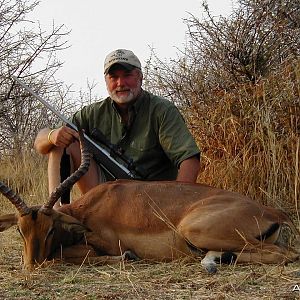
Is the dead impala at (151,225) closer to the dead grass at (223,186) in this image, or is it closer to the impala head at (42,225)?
the impala head at (42,225)

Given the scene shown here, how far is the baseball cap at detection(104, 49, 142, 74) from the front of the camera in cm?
589

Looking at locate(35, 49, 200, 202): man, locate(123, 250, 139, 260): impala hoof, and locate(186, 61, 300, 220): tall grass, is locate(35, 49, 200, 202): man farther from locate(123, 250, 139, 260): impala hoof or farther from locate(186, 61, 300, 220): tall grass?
locate(186, 61, 300, 220): tall grass

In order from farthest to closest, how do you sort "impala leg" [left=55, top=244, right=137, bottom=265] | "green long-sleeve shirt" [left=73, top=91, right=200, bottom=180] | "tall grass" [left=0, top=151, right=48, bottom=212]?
"tall grass" [left=0, top=151, right=48, bottom=212] < "green long-sleeve shirt" [left=73, top=91, right=200, bottom=180] < "impala leg" [left=55, top=244, right=137, bottom=265]

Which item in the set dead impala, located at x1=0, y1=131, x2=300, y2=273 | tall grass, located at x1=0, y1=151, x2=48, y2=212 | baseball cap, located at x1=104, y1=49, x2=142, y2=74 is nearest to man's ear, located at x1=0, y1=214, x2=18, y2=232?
dead impala, located at x1=0, y1=131, x2=300, y2=273

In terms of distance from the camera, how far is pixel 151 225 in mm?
4625

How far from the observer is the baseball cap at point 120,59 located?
19.3 feet

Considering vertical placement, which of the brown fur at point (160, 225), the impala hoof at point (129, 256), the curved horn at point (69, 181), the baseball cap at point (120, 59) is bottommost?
the impala hoof at point (129, 256)

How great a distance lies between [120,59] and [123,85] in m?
0.23

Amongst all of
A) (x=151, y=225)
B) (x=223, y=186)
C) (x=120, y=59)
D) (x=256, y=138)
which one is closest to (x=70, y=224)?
(x=151, y=225)

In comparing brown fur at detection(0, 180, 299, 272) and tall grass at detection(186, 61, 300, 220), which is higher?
tall grass at detection(186, 61, 300, 220)

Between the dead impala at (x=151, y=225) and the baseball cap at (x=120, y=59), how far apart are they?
132 centimetres

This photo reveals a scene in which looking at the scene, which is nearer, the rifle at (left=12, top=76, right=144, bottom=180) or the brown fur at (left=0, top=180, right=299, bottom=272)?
the brown fur at (left=0, top=180, right=299, bottom=272)

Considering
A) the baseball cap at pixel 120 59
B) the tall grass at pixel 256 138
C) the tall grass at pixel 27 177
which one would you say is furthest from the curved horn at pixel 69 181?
the tall grass at pixel 27 177

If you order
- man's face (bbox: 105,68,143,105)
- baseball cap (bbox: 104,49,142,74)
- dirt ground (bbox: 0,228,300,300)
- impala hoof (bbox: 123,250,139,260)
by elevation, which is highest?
baseball cap (bbox: 104,49,142,74)
